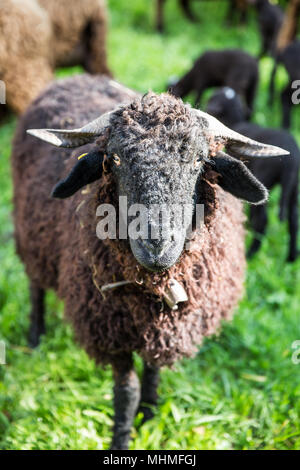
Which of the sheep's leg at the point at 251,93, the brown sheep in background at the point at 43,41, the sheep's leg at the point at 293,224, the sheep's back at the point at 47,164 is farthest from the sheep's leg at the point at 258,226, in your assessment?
the brown sheep in background at the point at 43,41

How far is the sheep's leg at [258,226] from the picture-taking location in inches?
178

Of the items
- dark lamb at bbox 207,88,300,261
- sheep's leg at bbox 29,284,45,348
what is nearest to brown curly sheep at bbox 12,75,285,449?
sheep's leg at bbox 29,284,45,348

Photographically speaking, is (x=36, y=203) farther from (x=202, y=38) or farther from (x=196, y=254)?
(x=202, y=38)

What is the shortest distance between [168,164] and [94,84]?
6.08 ft

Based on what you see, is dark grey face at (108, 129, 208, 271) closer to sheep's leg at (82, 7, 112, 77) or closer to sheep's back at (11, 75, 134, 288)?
sheep's back at (11, 75, 134, 288)

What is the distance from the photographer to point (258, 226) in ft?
15.0

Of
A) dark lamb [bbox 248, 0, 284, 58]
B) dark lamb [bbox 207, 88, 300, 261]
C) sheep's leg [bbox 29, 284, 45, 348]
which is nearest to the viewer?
sheep's leg [bbox 29, 284, 45, 348]

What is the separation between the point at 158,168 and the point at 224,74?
530cm

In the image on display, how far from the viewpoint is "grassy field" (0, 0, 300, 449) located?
296cm

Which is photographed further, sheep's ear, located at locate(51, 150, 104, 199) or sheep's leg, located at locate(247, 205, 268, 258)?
sheep's leg, located at locate(247, 205, 268, 258)

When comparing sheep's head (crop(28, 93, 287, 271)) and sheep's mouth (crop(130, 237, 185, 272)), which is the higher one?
sheep's head (crop(28, 93, 287, 271))

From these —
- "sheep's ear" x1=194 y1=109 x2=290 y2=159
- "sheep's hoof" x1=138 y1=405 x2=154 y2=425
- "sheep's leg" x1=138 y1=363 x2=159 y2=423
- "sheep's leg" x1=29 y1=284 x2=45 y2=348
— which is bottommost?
"sheep's hoof" x1=138 y1=405 x2=154 y2=425

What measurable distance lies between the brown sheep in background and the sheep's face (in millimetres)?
3249

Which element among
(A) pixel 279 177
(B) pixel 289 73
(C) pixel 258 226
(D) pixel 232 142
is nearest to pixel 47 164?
(D) pixel 232 142
